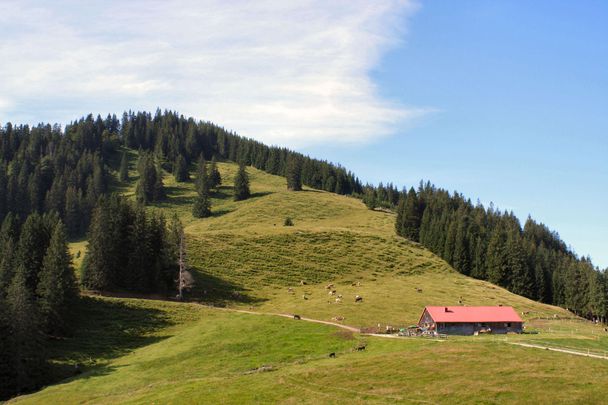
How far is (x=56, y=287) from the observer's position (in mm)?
80562

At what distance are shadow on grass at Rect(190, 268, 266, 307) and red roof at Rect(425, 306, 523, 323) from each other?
1394 inches

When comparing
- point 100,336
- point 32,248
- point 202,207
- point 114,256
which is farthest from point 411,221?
point 100,336

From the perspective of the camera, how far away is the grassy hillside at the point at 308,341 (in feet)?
153

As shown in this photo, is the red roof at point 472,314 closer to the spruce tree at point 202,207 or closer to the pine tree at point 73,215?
the spruce tree at point 202,207

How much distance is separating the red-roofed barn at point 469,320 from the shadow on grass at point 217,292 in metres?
34.8

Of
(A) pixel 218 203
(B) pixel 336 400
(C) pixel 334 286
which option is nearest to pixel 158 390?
(B) pixel 336 400

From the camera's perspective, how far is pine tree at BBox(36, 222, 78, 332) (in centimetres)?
7712

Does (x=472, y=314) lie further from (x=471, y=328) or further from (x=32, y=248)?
(x=32, y=248)

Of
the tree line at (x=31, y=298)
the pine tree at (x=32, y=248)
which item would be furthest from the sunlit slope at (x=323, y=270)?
the pine tree at (x=32, y=248)

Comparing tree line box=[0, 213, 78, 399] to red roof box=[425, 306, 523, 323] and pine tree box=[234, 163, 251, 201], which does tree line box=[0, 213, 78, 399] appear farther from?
pine tree box=[234, 163, 251, 201]

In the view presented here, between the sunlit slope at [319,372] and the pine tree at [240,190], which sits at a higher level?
the pine tree at [240,190]

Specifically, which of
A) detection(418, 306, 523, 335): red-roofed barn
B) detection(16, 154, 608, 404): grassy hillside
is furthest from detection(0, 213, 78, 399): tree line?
detection(418, 306, 523, 335): red-roofed barn

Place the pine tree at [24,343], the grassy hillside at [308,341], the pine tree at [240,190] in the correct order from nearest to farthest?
the grassy hillside at [308,341] → the pine tree at [24,343] → the pine tree at [240,190]

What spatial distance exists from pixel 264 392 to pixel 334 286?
6870 centimetres
